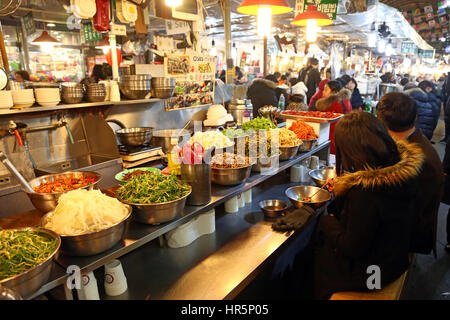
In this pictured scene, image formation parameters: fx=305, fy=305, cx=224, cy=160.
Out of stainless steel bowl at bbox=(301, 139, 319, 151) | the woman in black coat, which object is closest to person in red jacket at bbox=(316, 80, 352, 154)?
stainless steel bowl at bbox=(301, 139, 319, 151)

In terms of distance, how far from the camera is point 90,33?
6.54m

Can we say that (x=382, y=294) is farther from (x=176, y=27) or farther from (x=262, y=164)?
(x=176, y=27)

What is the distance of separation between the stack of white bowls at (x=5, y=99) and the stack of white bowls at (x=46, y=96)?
240 millimetres

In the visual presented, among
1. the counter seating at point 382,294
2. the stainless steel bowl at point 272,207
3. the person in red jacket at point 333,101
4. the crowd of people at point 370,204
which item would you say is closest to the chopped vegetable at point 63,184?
the stainless steel bowl at point 272,207

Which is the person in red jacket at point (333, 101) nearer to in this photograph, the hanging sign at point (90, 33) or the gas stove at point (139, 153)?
the gas stove at point (139, 153)

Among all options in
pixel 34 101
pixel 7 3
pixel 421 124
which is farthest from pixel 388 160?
pixel 421 124

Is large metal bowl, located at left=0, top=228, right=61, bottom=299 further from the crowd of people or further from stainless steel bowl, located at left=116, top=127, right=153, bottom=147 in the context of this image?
stainless steel bowl, located at left=116, top=127, right=153, bottom=147

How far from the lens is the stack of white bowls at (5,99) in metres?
2.82

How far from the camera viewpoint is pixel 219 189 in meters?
2.26

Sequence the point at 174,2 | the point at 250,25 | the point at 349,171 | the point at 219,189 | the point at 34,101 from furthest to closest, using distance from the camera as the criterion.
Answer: the point at 250,25 → the point at 174,2 → the point at 34,101 → the point at 219,189 → the point at 349,171

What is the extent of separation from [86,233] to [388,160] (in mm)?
1792

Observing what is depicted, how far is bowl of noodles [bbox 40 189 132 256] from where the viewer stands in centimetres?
138

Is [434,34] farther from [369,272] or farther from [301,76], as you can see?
[369,272]
